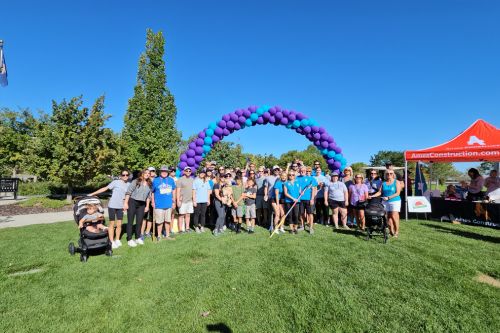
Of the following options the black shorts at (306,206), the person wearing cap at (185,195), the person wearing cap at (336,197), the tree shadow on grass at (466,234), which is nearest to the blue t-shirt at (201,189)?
the person wearing cap at (185,195)

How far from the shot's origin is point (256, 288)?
13.5 ft

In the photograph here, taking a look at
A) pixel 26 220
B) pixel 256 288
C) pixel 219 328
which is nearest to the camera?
pixel 219 328

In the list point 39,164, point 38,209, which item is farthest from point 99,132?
point 38,209

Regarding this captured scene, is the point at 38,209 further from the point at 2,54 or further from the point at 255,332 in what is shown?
the point at 255,332

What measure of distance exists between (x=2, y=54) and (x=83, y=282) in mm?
7795

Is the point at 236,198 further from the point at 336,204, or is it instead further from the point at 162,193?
the point at 336,204

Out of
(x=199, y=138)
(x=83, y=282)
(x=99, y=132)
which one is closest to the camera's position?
(x=83, y=282)

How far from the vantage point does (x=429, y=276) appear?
14.9ft

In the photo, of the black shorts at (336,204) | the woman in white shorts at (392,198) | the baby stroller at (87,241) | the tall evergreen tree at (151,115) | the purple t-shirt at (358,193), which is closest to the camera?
the baby stroller at (87,241)

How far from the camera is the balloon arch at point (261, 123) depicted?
35.1ft

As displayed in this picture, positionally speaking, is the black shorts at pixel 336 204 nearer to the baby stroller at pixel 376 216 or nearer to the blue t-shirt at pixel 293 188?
the blue t-shirt at pixel 293 188

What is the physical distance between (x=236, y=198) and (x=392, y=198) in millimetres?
4180

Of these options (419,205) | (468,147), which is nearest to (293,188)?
(419,205)

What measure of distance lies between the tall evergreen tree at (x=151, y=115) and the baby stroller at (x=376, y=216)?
20245 millimetres
